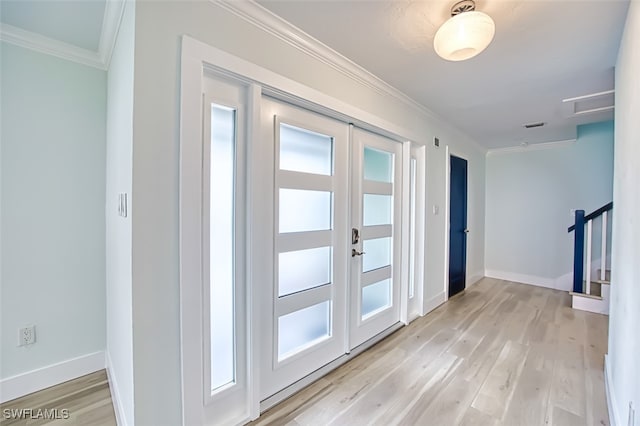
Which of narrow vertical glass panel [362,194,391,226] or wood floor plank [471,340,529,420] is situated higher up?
narrow vertical glass panel [362,194,391,226]

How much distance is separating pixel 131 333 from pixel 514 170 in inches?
234

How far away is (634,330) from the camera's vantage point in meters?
1.32

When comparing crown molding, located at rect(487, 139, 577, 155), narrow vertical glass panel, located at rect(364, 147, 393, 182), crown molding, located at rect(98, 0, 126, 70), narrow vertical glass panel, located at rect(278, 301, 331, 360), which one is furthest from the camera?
crown molding, located at rect(487, 139, 577, 155)

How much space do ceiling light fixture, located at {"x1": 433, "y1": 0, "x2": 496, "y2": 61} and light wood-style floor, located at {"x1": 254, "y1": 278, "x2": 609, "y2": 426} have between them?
219cm

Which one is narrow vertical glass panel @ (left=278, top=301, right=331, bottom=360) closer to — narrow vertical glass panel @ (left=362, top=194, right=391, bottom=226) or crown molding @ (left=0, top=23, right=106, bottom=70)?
narrow vertical glass panel @ (left=362, top=194, right=391, bottom=226)

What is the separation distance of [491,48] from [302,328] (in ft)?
8.06

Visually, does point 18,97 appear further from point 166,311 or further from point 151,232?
point 166,311

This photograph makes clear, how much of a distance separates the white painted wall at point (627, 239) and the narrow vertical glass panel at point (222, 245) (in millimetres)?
1954

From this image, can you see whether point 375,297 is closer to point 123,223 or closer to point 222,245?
point 222,245

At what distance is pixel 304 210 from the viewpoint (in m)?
2.07

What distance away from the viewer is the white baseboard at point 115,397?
1.60 m

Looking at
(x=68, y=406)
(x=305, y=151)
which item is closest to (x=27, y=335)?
(x=68, y=406)

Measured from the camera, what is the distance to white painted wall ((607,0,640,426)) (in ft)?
4.37

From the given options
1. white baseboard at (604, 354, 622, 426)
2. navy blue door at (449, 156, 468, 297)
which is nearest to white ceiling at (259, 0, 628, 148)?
navy blue door at (449, 156, 468, 297)
